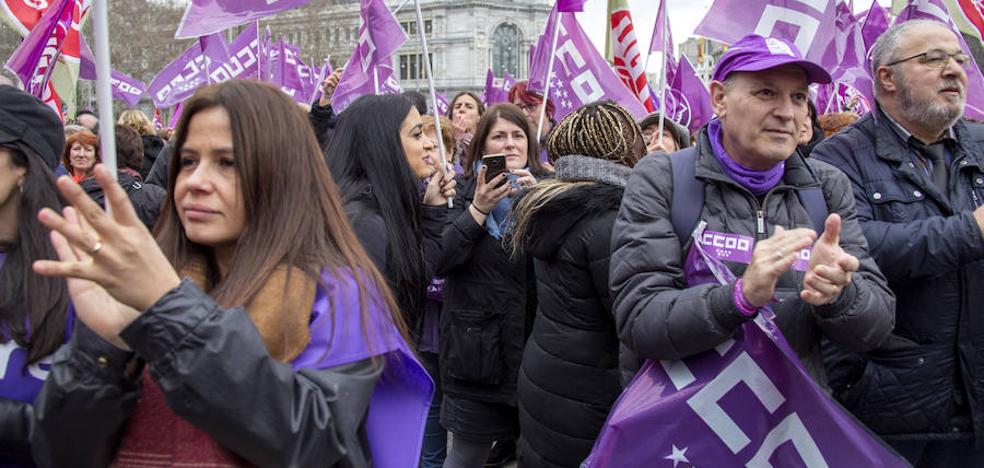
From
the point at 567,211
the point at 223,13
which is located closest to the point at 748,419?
the point at 567,211

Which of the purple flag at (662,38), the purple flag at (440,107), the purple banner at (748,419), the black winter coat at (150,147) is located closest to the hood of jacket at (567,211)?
the purple banner at (748,419)

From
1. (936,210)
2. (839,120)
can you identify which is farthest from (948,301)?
(839,120)

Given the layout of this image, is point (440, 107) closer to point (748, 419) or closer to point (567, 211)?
point (567, 211)

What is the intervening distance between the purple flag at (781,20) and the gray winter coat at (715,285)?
6.45 ft

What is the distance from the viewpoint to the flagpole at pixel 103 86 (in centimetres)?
186

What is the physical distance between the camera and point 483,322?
4.17 m

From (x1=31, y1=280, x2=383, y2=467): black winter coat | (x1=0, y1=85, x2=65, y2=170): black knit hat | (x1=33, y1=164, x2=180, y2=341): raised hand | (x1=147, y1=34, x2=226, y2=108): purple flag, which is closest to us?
(x1=33, y1=164, x2=180, y2=341): raised hand

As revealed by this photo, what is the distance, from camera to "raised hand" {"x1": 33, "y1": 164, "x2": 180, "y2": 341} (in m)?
1.42

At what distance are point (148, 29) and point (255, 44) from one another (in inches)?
1211

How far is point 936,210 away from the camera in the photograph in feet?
9.92

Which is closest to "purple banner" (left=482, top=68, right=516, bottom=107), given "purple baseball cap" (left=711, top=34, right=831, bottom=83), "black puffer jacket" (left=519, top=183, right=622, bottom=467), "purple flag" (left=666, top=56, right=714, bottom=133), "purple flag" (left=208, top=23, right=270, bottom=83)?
"purple flag" (left=208, top=23, right=270, bottom=83)

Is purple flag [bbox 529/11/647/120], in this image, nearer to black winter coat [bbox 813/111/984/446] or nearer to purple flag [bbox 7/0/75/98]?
purple flag [bbox 7/0/75/98]

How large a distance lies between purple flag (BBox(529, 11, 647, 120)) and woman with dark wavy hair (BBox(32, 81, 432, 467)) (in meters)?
5.78

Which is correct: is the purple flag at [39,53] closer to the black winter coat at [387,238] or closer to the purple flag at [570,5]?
the black winter coat at [387,238]
